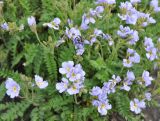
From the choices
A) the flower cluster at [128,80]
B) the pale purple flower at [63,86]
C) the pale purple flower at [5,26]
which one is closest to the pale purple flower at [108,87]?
the flower cluster at [128,80]

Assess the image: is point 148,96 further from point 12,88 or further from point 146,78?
point 12,88

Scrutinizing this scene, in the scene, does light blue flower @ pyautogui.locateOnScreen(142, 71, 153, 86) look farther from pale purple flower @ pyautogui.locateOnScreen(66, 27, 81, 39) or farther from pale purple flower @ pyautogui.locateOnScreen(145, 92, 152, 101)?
pale purple flower @ pyautogui.locateOnScreen(66, 27, 81, 39)

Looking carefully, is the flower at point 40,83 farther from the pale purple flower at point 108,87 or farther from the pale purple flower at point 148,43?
the pale purple flower at point 148,43

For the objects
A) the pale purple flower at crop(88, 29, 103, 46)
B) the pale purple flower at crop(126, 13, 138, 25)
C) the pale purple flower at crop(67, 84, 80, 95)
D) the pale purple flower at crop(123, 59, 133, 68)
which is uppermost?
the pale purple flower at crop(126, 13, 138, 25)

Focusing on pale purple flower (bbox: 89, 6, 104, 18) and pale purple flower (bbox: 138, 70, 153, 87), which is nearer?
pale purple flower (bbox: 138, 70, 153, 87)

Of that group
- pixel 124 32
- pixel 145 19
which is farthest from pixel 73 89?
pixel 145 19

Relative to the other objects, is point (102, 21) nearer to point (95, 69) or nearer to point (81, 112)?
point (95, 69)

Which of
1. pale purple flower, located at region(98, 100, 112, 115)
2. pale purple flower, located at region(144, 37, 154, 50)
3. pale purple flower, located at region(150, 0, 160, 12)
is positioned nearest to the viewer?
pale purple flower, located at region(98, 100, 112, 115)

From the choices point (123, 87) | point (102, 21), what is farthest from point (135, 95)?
point (102, 21)

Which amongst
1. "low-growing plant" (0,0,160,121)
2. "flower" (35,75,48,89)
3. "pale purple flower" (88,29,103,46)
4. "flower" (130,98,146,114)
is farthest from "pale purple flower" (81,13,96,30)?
"flower" (130,98,146,114)
